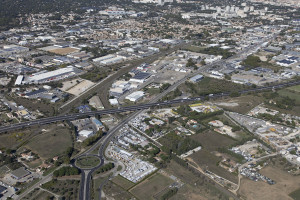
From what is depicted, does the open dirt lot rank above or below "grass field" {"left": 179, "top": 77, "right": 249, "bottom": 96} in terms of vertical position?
above

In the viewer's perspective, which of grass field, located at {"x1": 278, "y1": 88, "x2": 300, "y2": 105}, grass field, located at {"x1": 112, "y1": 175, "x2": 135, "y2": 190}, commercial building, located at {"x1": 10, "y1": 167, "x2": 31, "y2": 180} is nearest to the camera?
grass field, located at {"x1": 112, "y1": 175, "x2": 135, "y2": 190}

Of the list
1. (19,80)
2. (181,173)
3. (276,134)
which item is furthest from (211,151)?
(19,80)

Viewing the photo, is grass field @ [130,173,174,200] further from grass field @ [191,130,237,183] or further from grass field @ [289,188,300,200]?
grass field @ [289,188,300,200]

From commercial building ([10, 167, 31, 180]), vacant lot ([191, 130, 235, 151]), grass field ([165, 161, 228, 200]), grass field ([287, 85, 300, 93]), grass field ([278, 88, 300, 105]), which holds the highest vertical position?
commercial building ([10, 167, 31, 180])

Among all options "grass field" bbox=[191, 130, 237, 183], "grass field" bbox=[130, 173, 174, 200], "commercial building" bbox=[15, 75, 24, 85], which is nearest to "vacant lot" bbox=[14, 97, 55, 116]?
"commercial building" bbox=[15, 75, 24, 85]

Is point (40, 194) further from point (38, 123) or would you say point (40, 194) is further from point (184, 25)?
point (184, 25)

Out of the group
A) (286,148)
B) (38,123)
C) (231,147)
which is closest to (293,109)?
(286,148)
